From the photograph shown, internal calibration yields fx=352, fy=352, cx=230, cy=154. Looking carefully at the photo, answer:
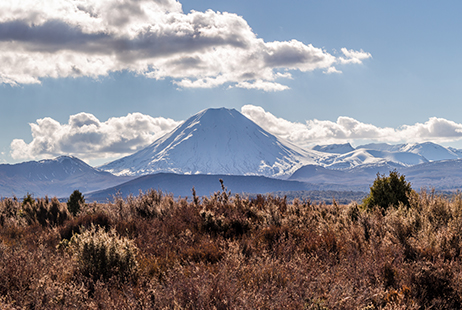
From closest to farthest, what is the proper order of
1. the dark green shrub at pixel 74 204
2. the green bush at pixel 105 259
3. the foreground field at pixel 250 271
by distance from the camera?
1. the foreground field at pixel 250 271
2. the green bush at pixel 105 259
3. the dark green shrub at pixel 74 204

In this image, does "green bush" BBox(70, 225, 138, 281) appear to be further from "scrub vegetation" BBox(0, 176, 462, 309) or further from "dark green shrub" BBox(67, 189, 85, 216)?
"dark green shrub" BBox(67, 189, 85, 216)

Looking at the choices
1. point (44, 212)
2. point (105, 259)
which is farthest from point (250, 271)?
point (44, 212)

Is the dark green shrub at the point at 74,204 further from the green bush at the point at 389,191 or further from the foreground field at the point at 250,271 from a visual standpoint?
the green bush at the point at 389,191

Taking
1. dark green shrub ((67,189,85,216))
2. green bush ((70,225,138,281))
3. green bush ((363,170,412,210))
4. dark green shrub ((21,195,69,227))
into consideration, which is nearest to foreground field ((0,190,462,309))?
green bush ((70,225,138,281))

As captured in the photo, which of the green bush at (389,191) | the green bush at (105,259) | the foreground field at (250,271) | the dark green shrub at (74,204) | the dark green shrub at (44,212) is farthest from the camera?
the dark green shrub at (74,204)

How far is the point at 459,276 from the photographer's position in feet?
17.6

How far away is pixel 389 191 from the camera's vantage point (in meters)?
13.6

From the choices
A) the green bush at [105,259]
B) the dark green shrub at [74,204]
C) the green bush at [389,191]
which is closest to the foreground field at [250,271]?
the green bush at [105,259]

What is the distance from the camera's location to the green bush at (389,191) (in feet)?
44.0

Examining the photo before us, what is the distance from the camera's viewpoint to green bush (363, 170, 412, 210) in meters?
13.4

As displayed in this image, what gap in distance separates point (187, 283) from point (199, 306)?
471 millimetres

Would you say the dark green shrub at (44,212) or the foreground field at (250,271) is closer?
the foreground field at (250,271)

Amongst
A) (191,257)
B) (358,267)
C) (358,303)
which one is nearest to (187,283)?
(191,257)

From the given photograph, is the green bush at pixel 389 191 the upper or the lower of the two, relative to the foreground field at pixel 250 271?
upper
